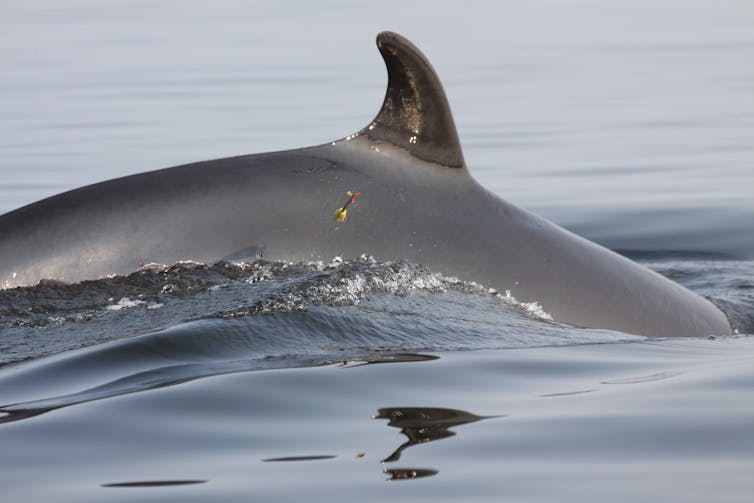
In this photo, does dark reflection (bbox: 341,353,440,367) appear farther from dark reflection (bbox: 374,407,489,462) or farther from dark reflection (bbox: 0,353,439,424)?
dark reflection (bbox: 374,407,489,462)

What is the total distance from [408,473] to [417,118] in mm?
3519

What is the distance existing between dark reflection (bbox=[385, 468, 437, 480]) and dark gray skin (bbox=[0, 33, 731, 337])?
3.07 meters

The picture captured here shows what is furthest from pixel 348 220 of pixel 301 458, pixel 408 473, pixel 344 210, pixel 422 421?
pixel 408 473

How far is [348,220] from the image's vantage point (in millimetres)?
7699

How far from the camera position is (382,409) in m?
5.54

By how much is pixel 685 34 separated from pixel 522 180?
73.0ft

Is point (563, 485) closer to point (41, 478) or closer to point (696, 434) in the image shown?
point (696, 434)

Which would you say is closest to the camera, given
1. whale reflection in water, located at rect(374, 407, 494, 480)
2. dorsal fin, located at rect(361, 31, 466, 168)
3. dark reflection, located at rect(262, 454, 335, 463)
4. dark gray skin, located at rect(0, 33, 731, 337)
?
dark reflection, located at rect(262, 454, 335, 463)

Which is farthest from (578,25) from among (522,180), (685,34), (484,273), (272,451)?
(272,451)

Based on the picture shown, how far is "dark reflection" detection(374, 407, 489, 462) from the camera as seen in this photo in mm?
5082

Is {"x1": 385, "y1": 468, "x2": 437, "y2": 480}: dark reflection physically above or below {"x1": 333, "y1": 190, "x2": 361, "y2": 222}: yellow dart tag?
below

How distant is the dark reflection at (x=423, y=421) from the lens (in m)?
5.08

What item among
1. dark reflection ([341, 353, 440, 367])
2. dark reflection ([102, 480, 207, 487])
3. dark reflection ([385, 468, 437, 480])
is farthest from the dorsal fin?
dark reflection ([102, 480, 207, 487])

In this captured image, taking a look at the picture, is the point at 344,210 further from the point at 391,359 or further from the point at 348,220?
the point at 391,359
